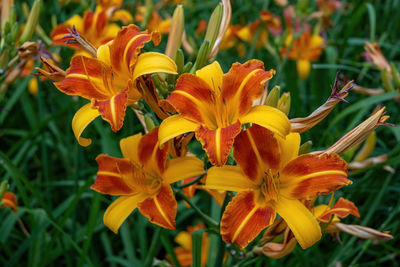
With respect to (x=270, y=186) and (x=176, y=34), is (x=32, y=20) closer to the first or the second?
(x=176, y=34)

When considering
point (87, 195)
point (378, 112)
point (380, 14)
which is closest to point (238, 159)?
point (378, 112)

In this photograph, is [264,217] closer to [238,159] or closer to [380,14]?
[238,159]

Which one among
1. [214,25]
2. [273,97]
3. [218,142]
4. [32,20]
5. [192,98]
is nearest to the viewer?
[218,142]

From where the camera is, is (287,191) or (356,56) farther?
(356,56)

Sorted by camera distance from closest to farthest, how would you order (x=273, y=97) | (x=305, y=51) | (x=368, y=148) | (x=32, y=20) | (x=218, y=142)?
(x=218, y=142)
(x=273, y=97)
(x=32, y=20)
(x=368, y=148)
(x=305, y=51)

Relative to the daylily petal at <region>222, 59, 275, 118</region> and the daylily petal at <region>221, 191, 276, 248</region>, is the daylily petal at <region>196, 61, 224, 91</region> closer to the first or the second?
the daylily petal at <region>222, 59, 275, 118</region>

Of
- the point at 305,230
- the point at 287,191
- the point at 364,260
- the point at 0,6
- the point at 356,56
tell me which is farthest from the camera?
the point at 356,56

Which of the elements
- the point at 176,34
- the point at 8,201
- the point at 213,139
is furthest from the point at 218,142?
the point at 8,201
